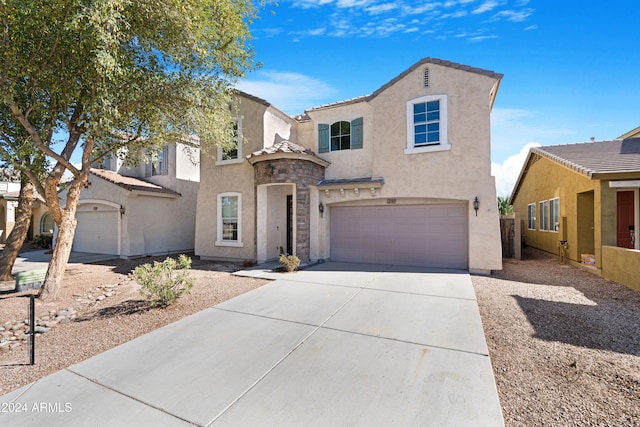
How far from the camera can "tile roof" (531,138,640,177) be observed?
9281mm

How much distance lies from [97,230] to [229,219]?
9095 mm

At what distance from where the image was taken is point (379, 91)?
1145 centimetres

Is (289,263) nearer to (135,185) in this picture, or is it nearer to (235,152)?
(235,152)

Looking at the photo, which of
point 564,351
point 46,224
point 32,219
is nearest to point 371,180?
point 564,351

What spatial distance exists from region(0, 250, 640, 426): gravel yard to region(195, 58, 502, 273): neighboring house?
271 cm

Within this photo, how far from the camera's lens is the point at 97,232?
16203 millimetres

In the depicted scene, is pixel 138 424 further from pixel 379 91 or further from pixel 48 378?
pixel 379 91

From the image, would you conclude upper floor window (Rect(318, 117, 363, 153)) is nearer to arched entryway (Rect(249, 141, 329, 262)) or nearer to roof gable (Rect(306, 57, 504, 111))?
roof gable (Rect(306, 57, 504, 111))

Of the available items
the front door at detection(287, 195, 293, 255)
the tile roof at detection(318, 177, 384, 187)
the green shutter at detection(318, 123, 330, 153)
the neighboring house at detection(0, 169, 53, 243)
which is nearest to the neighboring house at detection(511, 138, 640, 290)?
the tile roof at detection(318, 177, 384, 187)

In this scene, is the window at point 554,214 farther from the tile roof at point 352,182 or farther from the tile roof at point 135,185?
the tile roof at point 135,185

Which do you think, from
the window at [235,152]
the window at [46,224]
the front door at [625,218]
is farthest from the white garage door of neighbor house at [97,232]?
the front door at [625,218]

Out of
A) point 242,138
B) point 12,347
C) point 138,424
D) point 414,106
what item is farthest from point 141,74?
point 414,106

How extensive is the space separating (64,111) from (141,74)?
7.64 ft

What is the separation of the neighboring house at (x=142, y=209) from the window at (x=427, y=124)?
1046 cm
